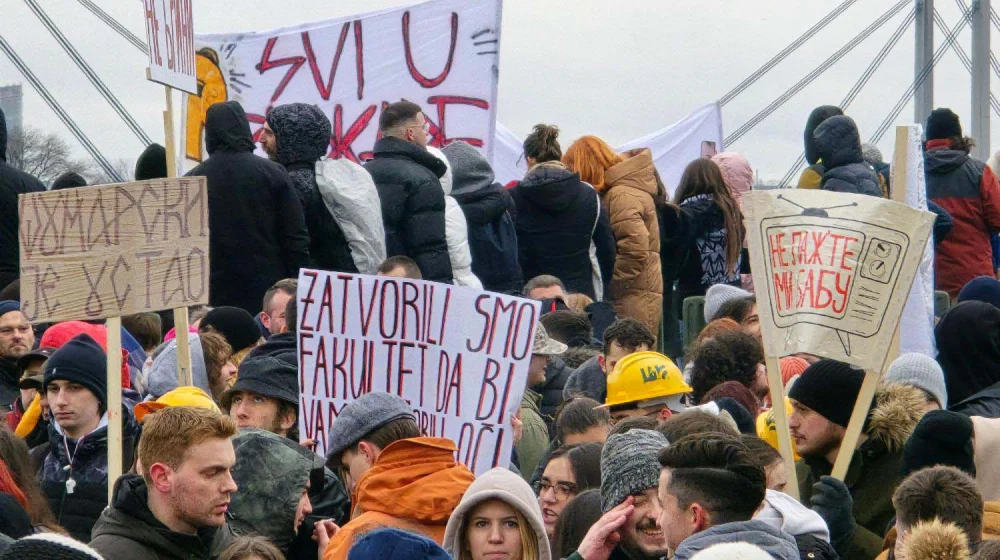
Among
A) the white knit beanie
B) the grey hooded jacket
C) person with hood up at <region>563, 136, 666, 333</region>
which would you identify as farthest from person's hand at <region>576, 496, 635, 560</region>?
person with hood up at <region>563, 136, 666, 333</region>

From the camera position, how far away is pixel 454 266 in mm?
10484

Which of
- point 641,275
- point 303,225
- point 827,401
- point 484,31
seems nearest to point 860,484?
point 827,401

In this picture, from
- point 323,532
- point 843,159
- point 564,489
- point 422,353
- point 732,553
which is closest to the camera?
point 732,553

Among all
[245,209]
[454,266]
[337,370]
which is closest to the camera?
[337,370]

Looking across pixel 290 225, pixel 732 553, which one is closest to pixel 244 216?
pixel 290 225

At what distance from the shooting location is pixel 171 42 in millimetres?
7707

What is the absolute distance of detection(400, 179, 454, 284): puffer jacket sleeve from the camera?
10.1 metres

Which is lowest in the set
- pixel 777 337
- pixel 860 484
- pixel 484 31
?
pixel 860 484

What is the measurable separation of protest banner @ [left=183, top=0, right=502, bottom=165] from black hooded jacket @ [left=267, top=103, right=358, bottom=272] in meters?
2.48

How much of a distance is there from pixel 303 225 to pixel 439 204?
897 millimetres

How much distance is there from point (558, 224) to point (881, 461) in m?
5.37

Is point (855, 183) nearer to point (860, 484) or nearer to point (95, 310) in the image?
point (860, 484)

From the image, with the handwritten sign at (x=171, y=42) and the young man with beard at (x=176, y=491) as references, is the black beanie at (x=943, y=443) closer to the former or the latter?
the young man with beard at (x=176, y=491)

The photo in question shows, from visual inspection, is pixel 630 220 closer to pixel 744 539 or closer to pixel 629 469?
pixel 629 469
